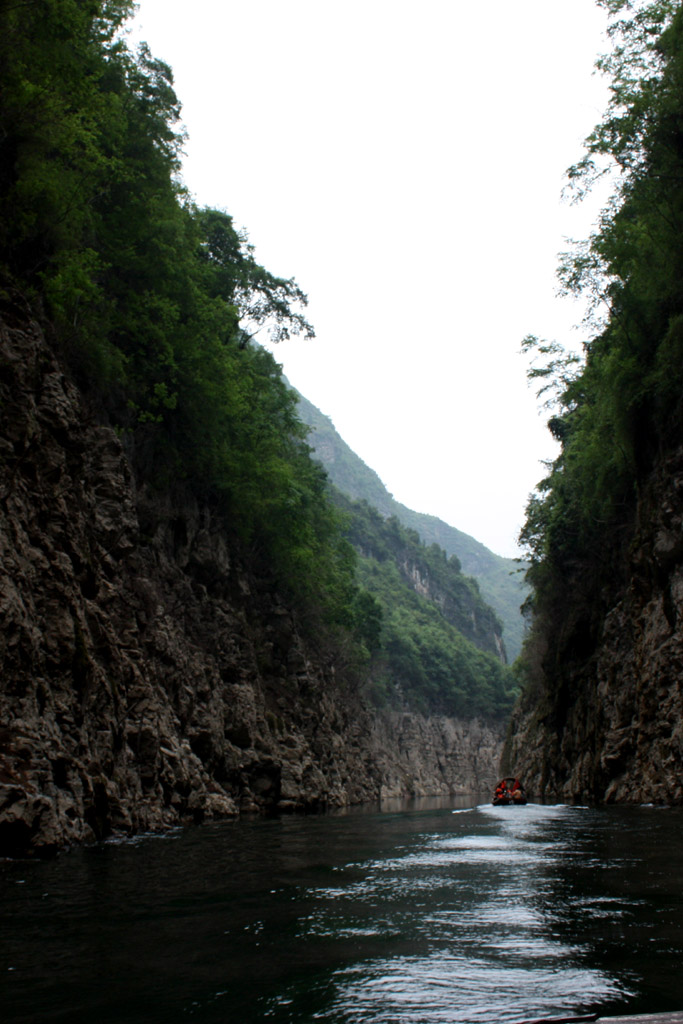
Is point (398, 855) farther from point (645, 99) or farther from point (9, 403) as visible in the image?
point (645, 99)

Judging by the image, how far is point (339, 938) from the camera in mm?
5523

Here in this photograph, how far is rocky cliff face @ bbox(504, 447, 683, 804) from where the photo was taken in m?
19.0

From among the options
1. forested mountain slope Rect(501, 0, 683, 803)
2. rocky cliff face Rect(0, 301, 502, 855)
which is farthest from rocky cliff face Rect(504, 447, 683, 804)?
rocky cliff face Rect(0, 301, 502, 855)

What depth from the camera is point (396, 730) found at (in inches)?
3701

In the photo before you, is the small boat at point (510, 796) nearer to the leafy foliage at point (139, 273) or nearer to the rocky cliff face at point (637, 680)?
the rocky cliff face at point (637, 680)

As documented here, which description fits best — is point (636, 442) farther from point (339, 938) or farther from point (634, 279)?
point (339, 938)

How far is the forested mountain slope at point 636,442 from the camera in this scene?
63.9 feet

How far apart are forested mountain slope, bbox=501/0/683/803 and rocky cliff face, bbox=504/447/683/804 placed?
0.05 meters

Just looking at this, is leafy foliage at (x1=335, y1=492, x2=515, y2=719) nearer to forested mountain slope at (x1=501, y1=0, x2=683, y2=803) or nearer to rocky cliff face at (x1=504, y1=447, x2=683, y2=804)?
rocky cliff face at (x1=504, y1=447, x2=683, y2=804)

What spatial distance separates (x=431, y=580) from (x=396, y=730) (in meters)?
53.0

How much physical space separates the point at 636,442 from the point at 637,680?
7432 mm

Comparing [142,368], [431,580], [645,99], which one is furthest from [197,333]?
[431,580]

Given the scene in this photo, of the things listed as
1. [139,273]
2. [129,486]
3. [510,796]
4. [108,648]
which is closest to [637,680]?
[510,796]

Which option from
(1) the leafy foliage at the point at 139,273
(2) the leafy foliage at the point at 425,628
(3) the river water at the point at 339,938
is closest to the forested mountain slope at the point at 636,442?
(3) the river water at the point at 339,938
